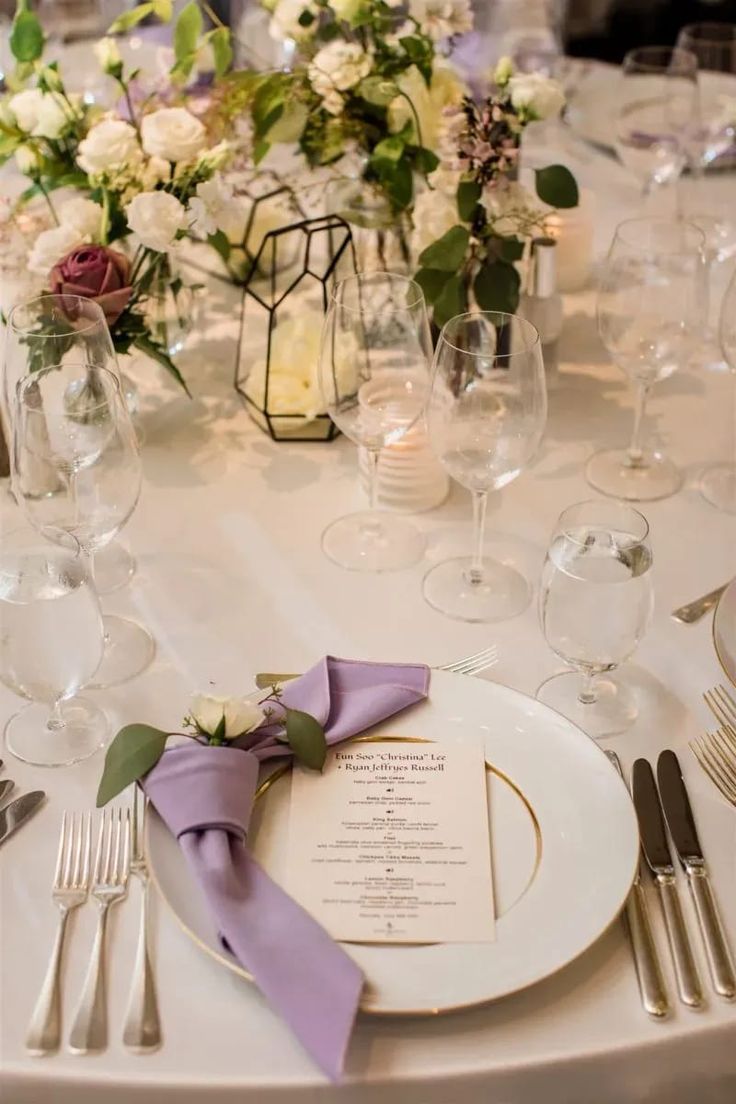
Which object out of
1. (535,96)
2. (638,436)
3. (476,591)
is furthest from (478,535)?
(535,96)

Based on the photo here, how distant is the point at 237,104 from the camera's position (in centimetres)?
156

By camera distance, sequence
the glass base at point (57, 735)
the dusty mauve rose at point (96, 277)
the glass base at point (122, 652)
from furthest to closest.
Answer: the dusty mauve rose at point (96, 277) < the glass base at point (122, 652) < the glass base at point (57, 735)

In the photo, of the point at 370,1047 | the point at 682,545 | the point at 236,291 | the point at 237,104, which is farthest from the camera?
the point at 236,291

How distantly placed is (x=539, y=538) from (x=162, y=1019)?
715mm

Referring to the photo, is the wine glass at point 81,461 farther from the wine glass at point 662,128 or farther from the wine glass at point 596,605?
the wine glass at point 662,128

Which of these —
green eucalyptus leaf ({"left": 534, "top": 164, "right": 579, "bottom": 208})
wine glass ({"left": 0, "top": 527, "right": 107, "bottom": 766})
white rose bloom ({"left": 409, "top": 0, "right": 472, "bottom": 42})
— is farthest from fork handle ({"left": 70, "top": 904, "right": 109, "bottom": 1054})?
white rose bloom ({"left": 409, "top": 0, "right": 472, "bottom": 42})

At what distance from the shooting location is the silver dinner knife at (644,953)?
31.8 inches

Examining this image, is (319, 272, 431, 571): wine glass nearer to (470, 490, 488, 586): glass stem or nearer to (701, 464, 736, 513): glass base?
(470, 490, 488, 586): glass stem

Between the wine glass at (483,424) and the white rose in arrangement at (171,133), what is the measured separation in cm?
40

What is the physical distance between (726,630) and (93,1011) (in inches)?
26.2

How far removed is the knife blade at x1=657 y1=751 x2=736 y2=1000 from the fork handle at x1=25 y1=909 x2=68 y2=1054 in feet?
1.50

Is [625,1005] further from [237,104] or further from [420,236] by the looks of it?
[237,104]

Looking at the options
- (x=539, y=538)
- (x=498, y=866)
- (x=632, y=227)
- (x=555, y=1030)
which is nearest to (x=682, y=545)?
(x=539, y=538)

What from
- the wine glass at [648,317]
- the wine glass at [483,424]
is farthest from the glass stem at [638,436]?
the wine glass at [483,424]
